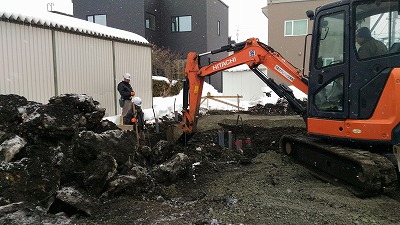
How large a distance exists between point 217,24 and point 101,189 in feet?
89.4

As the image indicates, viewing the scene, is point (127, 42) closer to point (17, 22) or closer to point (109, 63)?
point (109, 63)

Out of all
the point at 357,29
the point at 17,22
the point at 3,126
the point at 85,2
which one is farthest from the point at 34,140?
the point at 85,2

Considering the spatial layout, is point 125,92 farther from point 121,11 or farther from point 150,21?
point 150,21

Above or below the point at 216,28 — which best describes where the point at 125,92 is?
below

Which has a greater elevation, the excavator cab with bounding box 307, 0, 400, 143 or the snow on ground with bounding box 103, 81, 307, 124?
the excavator cab with bounding box 307, 0, 400, 143

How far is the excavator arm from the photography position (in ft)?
23.9

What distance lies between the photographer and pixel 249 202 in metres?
5.01

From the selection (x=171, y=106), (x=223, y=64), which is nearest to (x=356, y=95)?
(x=223, y=64)

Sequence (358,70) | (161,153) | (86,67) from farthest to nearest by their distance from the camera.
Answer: (86,67)
(161,153)
(358,70)

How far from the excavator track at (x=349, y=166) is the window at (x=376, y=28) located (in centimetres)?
146

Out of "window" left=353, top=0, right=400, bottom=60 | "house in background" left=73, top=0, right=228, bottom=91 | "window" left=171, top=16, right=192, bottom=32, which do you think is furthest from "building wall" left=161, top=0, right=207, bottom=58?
"window" left=353, top=0, right=400, bottom=60

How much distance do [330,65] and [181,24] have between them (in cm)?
2397

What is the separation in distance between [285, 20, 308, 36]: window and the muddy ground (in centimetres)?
1796

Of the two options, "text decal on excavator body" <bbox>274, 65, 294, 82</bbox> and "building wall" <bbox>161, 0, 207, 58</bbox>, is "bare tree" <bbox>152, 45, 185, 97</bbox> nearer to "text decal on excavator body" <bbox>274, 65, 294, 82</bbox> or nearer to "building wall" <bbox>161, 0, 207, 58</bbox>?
"building wall" <bbox>161, 0, 207, 58</bbox>
